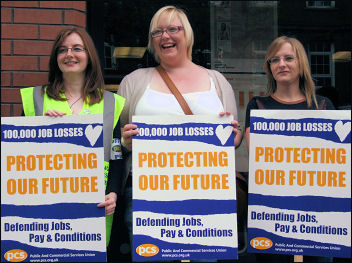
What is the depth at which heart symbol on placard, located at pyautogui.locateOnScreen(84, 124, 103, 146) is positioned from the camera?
2619mm

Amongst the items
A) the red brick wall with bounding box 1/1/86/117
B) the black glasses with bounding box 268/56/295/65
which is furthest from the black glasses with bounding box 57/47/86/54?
the black glasses with bounding box 268/56/295/65

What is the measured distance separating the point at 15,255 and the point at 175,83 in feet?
4.64

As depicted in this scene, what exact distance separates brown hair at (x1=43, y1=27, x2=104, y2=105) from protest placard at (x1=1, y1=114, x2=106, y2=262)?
0.23 metres

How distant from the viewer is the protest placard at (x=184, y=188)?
8.68ft

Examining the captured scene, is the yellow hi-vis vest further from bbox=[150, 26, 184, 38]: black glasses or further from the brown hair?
bbox=[150, 26, 184, 38]: black glasses

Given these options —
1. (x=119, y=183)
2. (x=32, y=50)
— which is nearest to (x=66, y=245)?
(x=119, y=183)

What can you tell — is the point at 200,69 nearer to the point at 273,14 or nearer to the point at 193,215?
the point at 193,215

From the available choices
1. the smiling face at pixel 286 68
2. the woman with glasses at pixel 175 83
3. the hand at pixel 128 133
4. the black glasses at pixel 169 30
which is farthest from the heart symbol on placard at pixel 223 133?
the black glasses at pixel 169 30

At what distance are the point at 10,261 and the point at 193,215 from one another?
3.54 ft

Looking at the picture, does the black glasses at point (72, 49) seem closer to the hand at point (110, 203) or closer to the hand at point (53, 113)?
the hand at point (53, 113)

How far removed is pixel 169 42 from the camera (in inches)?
115

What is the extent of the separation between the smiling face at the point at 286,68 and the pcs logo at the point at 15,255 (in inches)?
74.4

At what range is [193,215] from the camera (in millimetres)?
2664

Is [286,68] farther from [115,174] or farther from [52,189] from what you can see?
[52,189]
